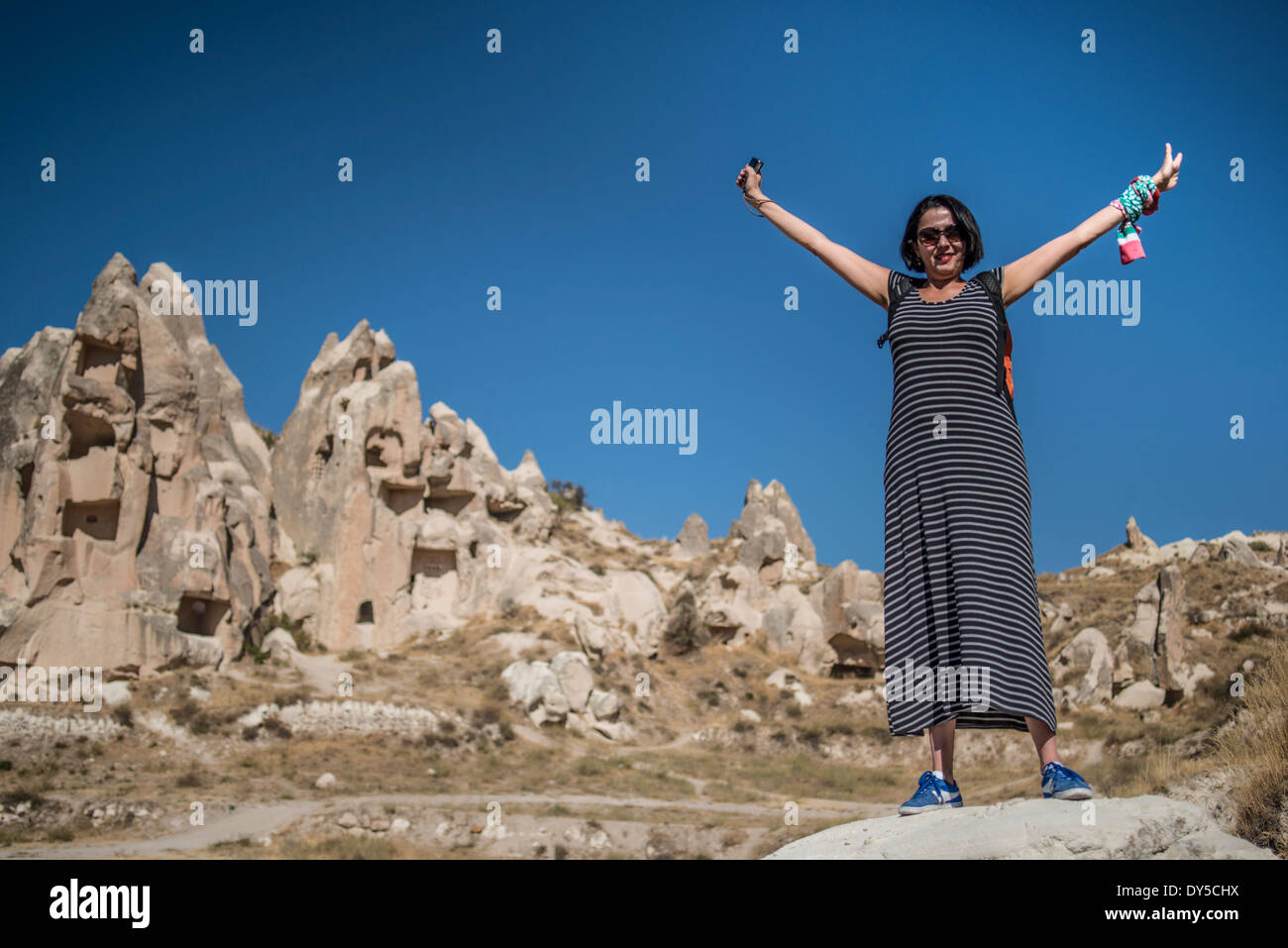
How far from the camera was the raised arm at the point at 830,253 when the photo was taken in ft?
12.0

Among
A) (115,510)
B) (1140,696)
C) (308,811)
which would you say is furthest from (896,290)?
(115,510)

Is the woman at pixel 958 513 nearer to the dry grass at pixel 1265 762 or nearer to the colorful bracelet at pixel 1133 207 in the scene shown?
the colorful bracelet at pixel 1133 207

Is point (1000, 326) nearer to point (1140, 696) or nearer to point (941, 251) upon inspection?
point (941, 251)

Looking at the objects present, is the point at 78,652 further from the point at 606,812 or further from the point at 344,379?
the point at 344,379

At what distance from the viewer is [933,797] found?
3311mm

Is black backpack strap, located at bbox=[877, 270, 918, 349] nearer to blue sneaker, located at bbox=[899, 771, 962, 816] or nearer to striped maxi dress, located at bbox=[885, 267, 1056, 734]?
striped maxi dress, located at bbox=[885, 267, 1056, 734]

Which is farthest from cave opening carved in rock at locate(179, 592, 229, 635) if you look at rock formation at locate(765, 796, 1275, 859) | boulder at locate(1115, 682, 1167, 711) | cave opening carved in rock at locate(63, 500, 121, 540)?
rock formation at locate(765, 796, 1275, 859)

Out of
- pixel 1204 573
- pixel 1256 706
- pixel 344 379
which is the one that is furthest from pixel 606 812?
pixel 1204 573

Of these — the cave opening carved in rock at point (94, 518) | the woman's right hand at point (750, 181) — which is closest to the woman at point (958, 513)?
the woman's right hand at point (750, 181)

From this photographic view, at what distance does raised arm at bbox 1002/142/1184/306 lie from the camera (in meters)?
3.34

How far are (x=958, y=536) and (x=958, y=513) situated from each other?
3.1 inches

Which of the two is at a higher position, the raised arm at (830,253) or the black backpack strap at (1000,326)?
the raised arm at (830,253)

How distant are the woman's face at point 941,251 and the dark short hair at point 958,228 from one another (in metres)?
0.02

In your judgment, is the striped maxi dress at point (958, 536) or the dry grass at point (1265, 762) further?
the dry grass at point (1265, 762)
